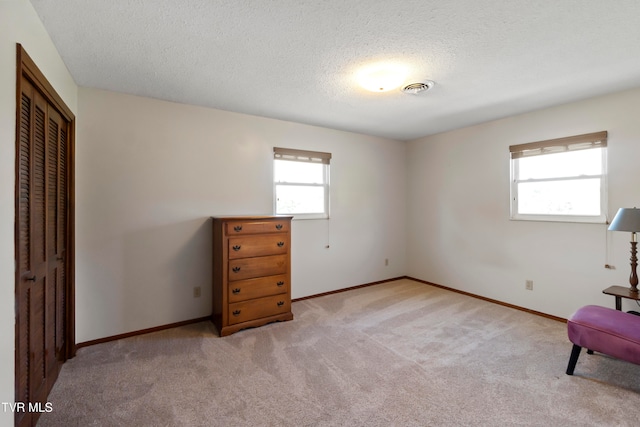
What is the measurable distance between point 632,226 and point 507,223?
4.33 ft

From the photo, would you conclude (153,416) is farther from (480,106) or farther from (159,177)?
(480,106)

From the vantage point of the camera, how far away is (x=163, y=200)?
2998mm

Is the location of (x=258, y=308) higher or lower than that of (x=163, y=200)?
lower

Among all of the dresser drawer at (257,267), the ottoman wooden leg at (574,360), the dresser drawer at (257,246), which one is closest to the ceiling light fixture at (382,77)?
the dresser drawer at (257,246)

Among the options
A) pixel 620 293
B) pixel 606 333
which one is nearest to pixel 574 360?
pixel 606 333

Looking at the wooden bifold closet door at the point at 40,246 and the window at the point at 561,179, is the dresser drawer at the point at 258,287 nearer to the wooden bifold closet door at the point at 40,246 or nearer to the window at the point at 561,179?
the wooden bifold closet door at the point at 40,246

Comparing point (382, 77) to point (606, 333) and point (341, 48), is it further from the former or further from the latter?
point (606, 333)

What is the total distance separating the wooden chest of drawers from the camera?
286cm

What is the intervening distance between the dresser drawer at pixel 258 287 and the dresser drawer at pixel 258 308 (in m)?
0.05

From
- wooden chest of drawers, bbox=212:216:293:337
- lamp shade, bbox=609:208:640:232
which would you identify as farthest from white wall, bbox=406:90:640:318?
wooden chest of drawers, bbox=212:216:293:337

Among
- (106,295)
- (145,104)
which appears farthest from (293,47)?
(106,295)

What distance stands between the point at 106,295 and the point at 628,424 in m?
3.96

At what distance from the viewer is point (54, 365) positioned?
6.81 ft

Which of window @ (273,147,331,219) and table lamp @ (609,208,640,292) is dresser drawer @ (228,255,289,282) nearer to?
window @ (273,147,331,219)
